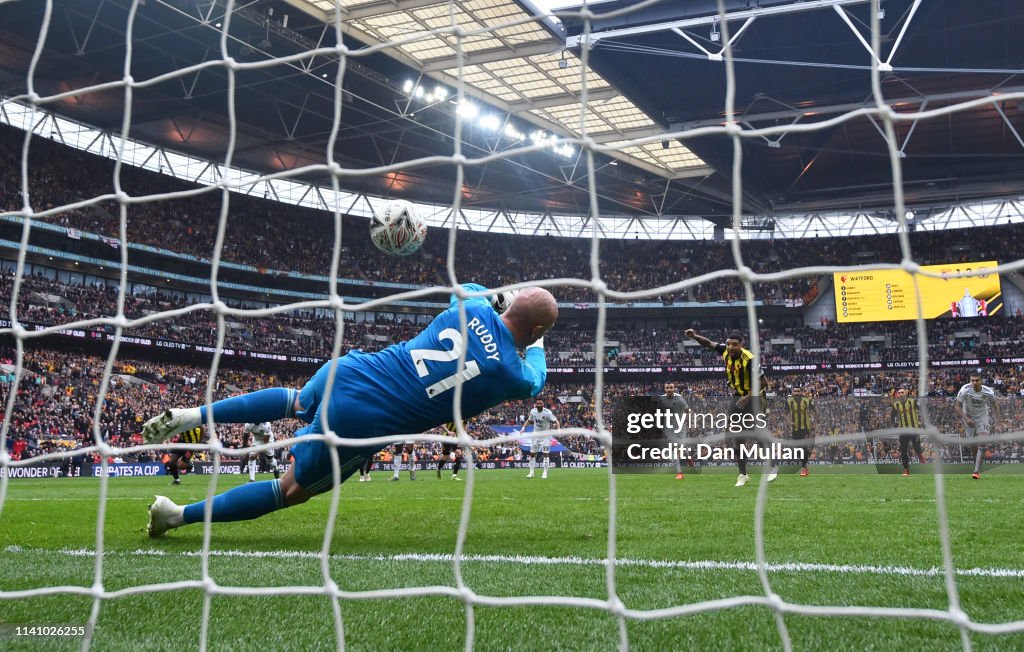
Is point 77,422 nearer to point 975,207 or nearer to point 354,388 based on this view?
point 354,388

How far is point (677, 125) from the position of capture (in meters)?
26.0

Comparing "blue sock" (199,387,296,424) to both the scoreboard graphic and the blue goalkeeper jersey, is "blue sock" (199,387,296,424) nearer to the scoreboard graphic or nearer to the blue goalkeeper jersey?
the blue goalkeeper jersey

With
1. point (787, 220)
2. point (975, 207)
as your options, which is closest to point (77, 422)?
point (787, 220)

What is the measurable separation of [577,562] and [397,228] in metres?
2.03

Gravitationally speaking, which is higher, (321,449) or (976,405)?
(976,405)

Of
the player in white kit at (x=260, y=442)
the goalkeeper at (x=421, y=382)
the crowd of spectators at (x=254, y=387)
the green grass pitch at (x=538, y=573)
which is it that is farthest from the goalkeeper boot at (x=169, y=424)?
the crowd of spectators at (x=254, y=387)

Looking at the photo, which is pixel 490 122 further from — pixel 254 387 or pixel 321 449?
pixel 321 449

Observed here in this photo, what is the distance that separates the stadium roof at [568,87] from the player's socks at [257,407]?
10986 millimetres

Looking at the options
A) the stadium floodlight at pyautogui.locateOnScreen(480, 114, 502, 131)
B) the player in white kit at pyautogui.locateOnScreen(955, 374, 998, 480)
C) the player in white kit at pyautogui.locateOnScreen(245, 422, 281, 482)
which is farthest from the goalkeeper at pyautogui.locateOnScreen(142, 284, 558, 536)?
the stadium floodlight at pyautogui.locateOnScreen(480, 114, 502, 131)

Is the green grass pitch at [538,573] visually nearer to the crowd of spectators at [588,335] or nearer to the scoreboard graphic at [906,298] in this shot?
the crowd of spectators at [588,335]

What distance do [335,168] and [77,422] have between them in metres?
Answer: 25.6

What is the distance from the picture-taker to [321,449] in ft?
12.3

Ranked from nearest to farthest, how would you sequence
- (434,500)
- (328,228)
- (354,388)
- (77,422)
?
1. (354,388)
2. (434,500)
3. (77,422)
4. (328,228)

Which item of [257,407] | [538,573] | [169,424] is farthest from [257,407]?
[538,573]
